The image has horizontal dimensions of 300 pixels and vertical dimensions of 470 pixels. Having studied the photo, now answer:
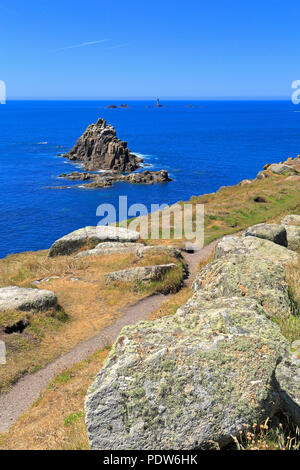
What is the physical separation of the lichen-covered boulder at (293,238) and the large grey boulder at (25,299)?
50.7 ft

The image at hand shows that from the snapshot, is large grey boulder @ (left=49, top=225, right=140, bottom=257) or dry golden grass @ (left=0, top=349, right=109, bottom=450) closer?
dry golden grass @ (left=0, top=349, right=109, bottom=450)

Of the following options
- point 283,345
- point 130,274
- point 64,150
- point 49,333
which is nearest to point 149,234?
point 130,274

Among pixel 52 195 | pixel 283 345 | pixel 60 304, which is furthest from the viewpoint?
pixel 52 195

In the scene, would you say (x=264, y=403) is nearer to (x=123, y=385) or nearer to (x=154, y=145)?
(x=123, y=385)

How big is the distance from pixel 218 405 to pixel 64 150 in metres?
155

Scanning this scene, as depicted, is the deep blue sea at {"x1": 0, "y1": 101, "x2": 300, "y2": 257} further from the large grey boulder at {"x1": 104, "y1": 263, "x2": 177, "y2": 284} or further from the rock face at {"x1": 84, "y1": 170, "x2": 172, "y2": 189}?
the large grey boulder at {"x1": 104, "y1": 263, "x2": 177, "y2": 284}

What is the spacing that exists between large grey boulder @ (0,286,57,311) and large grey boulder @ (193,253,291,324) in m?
11.8

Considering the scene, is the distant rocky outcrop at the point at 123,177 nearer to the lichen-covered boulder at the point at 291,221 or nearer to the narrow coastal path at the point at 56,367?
the lichen-covered boulder at the point at 291,221

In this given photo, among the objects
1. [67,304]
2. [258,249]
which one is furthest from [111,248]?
[258,249]

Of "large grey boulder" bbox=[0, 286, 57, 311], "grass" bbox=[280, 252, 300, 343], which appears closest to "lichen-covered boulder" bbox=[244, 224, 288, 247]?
"grass" bbox=[280, 252, 300, 343]

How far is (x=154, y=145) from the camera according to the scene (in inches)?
6752

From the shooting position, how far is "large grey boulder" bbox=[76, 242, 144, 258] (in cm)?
3225

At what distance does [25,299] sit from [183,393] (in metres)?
17.4

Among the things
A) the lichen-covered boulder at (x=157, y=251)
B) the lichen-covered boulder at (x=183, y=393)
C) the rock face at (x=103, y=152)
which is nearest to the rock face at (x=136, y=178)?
the rock face at (x=103, y=152)
